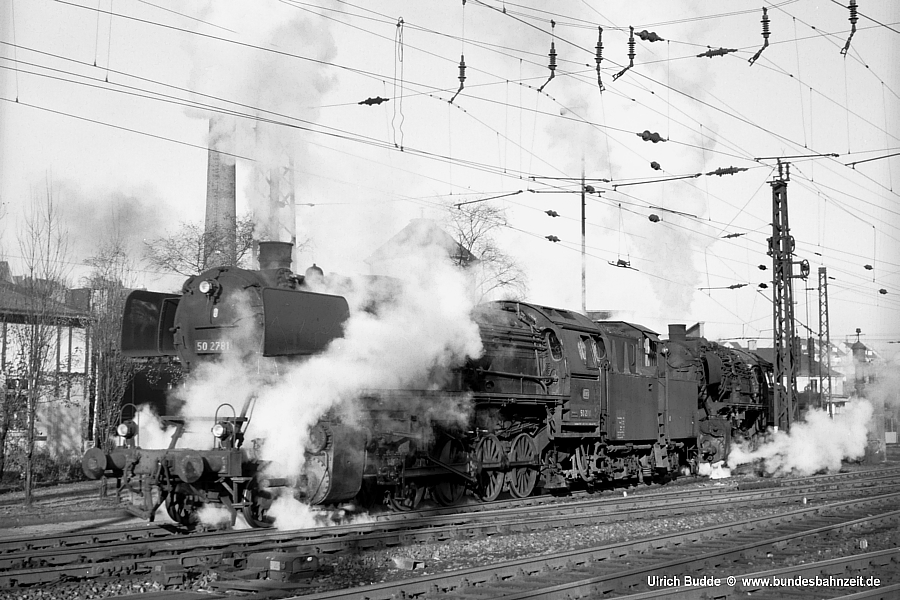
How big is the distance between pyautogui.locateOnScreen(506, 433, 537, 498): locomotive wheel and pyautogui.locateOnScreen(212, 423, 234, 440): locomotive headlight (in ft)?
21.1

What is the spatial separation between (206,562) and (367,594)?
2.64 metres

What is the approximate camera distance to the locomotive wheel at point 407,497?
1332cm

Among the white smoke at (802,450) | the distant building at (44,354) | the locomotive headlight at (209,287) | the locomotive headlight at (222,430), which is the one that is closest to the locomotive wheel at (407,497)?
the locomotive headlight at (222,430)

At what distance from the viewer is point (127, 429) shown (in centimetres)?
1143

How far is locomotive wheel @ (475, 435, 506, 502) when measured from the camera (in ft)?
49.0

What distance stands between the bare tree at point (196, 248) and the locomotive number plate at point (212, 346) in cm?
1327

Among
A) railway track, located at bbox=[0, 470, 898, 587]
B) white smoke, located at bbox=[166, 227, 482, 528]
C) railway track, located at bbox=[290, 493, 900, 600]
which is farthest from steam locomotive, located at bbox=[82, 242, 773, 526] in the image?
railway track, located at bbox=[290, 493, 900, 600]

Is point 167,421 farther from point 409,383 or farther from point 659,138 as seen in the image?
point 659,138

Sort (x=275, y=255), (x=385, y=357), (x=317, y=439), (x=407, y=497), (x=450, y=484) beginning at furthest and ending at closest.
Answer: (x=450, y=484)
(x=407, y=497)
(x=385, y=357)
(x=275, y=255)
(x=317, y=439)

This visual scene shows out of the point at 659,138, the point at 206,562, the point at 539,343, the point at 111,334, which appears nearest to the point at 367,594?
the point at 206,562

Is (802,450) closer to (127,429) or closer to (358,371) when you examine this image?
(358,371)

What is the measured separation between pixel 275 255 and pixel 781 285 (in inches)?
680

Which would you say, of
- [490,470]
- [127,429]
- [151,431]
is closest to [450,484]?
[490,470]

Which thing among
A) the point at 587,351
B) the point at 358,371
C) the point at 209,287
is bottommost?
the point at 358,371
